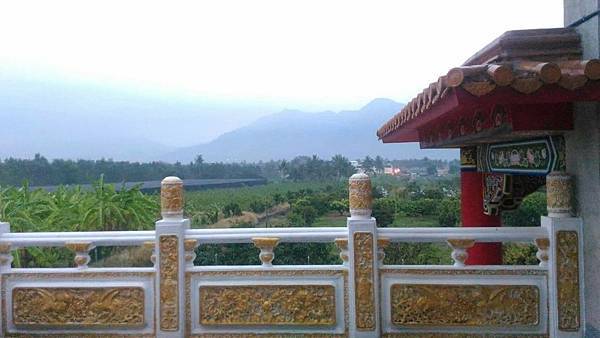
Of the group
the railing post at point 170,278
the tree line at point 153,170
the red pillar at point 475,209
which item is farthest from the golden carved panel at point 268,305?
the tree line at point 153,170

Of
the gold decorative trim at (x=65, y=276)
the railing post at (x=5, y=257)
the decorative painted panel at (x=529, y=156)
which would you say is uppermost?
the decorative painted panel at (x=529, y=156)

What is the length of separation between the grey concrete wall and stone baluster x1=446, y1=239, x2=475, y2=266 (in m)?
0.70

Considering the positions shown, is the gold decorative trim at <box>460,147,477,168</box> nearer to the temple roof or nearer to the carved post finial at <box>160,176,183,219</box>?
the temple roof

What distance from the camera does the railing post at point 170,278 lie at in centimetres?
335

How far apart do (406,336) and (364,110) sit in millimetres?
163758

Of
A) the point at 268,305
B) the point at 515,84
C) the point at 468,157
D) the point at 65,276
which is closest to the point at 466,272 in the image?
the point at 268,305

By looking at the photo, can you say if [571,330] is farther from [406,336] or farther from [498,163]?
[498,163]

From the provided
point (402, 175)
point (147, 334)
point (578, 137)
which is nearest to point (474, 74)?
point (578, 137)

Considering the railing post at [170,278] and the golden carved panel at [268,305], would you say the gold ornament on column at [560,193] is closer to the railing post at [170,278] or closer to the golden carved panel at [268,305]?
the golden carved panel at [268,305]

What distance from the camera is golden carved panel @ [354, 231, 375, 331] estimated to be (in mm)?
3223

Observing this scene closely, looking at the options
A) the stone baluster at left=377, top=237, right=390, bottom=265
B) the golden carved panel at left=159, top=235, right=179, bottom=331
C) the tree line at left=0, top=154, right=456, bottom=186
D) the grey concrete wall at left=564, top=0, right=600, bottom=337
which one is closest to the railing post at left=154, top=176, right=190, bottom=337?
the golden carved panel at left=159, top=235, right=179, bottom=331

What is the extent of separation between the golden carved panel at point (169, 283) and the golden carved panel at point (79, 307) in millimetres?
180

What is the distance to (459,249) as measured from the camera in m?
3.26

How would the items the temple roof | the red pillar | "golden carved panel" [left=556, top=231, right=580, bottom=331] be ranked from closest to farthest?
1. the temple roof
2. "golden carved panel" [left=556, top=231, right=580, bottom=331]
3. the red pillar
